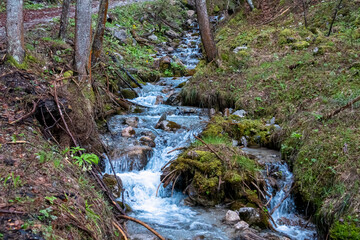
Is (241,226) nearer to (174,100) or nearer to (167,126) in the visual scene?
(167,126)

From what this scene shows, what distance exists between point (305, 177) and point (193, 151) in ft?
7.49

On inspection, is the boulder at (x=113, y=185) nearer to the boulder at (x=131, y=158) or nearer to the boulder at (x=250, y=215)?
the boulder at (x=131, y=158)

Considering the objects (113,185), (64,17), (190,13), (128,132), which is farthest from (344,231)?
(190,13)

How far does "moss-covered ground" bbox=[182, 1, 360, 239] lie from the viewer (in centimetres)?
485

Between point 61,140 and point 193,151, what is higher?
point 61,140

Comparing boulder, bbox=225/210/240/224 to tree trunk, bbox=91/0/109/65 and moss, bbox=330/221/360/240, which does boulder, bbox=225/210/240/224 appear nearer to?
moss, bbox=330/221/360/240

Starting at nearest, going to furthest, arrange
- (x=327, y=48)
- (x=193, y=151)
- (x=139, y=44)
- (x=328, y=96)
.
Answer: (x=193, y=151) → (x=328, y=96) → (x=327, y=48) → (x=139, y=44)

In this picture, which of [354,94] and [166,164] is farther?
[354,94]

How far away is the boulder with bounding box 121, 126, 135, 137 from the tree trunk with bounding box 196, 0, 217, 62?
16.4 feet

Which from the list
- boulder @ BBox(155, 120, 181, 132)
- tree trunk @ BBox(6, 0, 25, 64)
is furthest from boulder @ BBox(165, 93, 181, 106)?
tree trunk @ BBox(6, 0, 25, 64)

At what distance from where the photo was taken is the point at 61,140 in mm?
5188

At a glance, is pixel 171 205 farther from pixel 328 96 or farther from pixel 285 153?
pixel 328 96

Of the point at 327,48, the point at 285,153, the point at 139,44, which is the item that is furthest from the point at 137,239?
the point at 139,44

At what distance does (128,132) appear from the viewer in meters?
7.87
